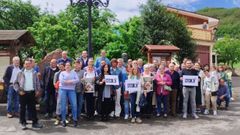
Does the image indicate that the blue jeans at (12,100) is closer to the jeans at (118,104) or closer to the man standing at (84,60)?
the man standing at (84,60)

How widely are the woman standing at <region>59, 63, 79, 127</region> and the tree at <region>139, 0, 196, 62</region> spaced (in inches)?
Result: 593

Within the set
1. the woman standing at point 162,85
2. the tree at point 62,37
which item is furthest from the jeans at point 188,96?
the tree at point 62,37

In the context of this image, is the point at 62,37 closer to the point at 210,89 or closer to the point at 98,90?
the point at 210,89

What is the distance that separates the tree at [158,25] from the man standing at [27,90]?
1574cm

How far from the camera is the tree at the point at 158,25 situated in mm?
27078

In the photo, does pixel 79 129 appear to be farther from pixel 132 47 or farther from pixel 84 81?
pixel 132 47

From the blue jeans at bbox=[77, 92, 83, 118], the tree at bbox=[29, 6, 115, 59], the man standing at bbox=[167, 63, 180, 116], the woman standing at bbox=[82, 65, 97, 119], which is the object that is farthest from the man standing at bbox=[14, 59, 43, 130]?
the tree at bbox=[29, 6, 115, 59]

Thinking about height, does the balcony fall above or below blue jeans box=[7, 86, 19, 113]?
above

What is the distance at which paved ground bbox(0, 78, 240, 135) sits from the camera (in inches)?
447

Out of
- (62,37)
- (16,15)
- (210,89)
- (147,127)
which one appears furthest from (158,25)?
(16,15)

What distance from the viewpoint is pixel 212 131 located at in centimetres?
1167

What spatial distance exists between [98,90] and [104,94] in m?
0.23

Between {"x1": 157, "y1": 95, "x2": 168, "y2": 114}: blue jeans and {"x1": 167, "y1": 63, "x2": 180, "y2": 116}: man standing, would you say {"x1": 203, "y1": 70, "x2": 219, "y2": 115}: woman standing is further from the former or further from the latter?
{"x1": 157, "y1": 95, "x2": 168, "y2": 114}: blue jeans

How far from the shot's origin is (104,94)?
13062mm
